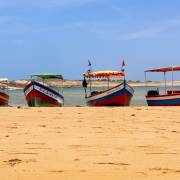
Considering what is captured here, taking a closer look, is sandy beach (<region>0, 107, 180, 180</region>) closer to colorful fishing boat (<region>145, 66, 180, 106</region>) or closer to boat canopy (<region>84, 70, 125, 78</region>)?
colorful fishing boat (<region>145, 66, 180, 106</region>)

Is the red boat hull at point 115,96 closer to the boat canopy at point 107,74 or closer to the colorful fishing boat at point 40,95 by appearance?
the boat canopy at point 107,74

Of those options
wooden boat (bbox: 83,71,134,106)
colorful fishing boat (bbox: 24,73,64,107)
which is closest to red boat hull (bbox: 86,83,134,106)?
wooden boat (bbox: 83,71,134,106)

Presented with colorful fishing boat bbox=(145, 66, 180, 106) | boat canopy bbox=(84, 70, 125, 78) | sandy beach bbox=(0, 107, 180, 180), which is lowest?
sandy beach bbox=(0, 107, 180, 180)

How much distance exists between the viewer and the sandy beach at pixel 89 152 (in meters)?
5.64

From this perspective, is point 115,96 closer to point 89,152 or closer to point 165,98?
point 165,98

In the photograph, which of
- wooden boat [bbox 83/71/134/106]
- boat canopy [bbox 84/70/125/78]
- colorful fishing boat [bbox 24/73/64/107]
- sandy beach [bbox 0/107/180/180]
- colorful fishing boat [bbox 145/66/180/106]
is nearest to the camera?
sandy beach [bbox 0/107/180/180]

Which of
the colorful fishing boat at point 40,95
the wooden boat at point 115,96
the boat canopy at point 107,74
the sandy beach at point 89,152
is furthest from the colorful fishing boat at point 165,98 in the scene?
the sandy beach at point 89,152

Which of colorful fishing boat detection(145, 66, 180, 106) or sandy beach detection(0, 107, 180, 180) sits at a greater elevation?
colorful fishing boat detection(145, 66, 180, 106)

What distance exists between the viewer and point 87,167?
235 inches

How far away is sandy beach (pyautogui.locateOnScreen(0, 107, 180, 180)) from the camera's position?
18.5 feet

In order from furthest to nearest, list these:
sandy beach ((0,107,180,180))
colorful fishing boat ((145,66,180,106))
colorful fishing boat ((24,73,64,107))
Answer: colorful fishing boat ((24,73,64,107)) < colorful fishing boat ((145,66,180,106)) < sandy beach ((0,107,180,180))

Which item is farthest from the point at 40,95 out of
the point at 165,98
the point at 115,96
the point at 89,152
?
the point at 89,152

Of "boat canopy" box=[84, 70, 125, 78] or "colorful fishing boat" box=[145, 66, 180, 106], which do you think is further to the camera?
"boat canopy" box=[84, 70, 125, 78]

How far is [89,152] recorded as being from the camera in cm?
704
